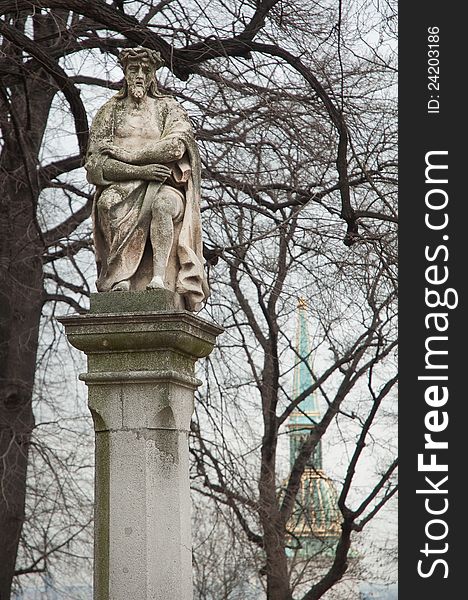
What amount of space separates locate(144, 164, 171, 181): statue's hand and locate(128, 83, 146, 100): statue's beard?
1.93 ft

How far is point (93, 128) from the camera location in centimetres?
932

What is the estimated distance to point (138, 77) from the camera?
367 inches

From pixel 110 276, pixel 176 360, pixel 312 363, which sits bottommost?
pixel 176 360

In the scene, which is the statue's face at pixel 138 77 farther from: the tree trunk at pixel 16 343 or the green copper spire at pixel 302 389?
the green copper spire at pixel 302 389

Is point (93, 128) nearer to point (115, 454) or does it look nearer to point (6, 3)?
point (115, 454)

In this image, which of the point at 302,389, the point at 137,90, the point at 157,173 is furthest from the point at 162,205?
the point at 302,389

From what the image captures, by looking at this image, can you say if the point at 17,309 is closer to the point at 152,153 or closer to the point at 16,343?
the point at 16,343

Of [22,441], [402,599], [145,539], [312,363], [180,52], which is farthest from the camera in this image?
[312,363]

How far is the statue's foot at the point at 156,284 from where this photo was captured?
8789mm

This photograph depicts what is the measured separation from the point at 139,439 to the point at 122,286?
3.30ft

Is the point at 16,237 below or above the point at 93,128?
above

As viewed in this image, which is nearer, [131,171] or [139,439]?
[139,439]

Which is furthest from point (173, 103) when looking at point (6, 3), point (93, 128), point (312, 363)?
point (312, 363)

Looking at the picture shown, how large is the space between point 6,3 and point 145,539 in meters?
5.94
